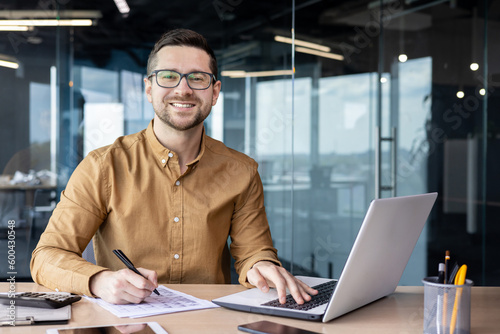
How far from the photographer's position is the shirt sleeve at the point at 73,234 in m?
1.42

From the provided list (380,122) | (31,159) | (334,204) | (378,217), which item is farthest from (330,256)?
(378,217)

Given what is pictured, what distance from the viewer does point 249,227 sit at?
188 cm

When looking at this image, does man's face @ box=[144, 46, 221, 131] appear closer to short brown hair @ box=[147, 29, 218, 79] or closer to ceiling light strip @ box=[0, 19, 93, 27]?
short brown hair @ box=[147, 29, 218, 79]

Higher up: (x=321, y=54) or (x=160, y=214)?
(x=321, y=54)

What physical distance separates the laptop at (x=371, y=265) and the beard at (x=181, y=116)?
608 mm

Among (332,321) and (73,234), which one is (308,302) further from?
(73,234)

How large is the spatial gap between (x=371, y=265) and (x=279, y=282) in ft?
0.87

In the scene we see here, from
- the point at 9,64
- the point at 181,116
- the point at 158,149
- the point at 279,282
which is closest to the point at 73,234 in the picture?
the point at 158,149

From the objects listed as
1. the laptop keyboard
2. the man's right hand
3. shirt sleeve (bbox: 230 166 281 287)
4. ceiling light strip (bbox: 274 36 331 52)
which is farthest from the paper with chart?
ceiling light strip (bbox: 274 36 331 52)

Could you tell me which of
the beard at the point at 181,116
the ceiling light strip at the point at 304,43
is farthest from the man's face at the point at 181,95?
the ceiling light strip at the point at 304,43

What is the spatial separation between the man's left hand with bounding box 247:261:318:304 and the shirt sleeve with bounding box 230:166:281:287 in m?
0.26

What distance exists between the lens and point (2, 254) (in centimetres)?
360

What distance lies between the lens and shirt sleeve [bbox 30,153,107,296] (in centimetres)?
142

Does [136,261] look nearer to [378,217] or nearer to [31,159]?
[378,217]
